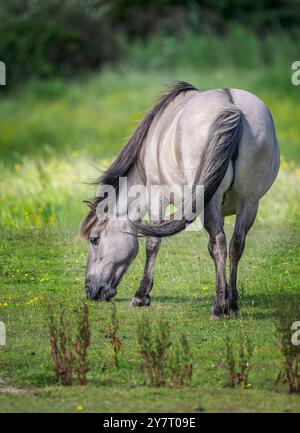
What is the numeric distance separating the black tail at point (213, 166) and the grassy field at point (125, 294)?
86 centimetres

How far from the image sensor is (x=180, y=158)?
8.69 meters

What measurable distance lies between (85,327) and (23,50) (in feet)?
87.5

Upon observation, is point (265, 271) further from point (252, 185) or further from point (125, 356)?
point (125, 356)

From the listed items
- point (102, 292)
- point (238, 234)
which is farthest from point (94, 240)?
point (238, 234)

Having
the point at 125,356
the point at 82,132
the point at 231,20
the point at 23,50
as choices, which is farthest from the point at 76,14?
the point at 125,356

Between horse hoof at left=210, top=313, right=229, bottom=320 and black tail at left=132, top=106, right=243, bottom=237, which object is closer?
black tail at left=132, top=106, right=243, bottom=237

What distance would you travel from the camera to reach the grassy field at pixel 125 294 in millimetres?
6453

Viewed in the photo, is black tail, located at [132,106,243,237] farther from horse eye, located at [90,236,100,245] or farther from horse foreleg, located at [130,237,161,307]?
horse foreleg, located at [130,237,161,307]

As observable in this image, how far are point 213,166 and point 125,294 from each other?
7.60ft

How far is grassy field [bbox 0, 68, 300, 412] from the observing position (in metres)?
6.45

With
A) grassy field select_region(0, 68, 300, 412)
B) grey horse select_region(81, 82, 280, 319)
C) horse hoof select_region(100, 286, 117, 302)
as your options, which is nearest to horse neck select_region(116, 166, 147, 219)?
grey horse select_region(81, 82, 280, 319)

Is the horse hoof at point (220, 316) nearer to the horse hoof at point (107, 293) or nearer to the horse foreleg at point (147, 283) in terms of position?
the horse foreleg at point (147, 283)

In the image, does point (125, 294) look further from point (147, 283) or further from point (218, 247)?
point (218, 247)

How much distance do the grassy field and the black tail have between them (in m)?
0.86
